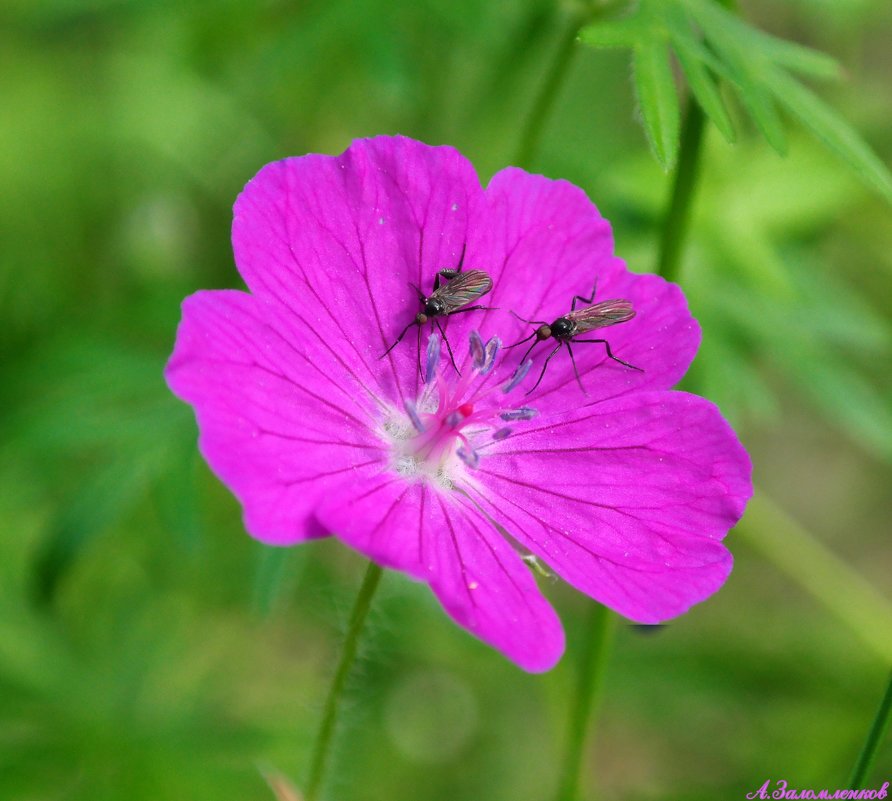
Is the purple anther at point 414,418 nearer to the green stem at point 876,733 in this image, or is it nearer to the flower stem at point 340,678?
the flower stem at point 340,678

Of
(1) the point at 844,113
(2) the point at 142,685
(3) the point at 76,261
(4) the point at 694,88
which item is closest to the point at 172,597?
(2) the point at 142,685

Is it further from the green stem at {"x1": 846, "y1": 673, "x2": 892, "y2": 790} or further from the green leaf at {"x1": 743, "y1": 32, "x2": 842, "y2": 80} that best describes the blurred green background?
the green stem at {"x1": 846, "y1": 673, "x2": 892, "y2": 790}

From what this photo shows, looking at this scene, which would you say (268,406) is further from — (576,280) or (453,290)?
(576,280)

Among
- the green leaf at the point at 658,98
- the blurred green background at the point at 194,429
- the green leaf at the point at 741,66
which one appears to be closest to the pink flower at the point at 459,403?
the green leaf at the point at 658,98

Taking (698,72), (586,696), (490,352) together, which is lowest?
(586,696)

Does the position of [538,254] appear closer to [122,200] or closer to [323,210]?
[323,210]

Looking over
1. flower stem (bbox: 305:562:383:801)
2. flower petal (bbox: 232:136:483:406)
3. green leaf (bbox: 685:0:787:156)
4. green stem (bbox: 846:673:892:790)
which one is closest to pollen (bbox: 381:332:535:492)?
flower petal (bbox: 232:136:483:406)

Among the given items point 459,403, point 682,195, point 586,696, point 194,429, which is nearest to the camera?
point 459,403

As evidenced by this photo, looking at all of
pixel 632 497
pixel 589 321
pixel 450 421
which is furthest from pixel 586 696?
pixel 589 321
